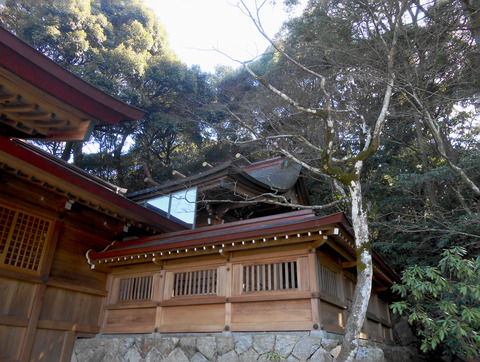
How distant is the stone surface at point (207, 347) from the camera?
6145 mm

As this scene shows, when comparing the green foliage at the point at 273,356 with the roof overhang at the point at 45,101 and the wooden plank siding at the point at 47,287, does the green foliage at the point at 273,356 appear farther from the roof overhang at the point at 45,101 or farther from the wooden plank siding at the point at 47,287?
the roof overhang at the point at 45,101

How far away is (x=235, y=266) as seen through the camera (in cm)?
678

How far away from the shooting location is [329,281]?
676 cm

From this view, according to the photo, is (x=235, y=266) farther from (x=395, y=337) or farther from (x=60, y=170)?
(x=395, y=337)

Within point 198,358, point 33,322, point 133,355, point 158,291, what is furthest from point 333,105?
point 33,322

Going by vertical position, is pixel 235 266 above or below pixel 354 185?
below

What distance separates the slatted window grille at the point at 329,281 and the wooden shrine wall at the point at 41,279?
494 centimetres

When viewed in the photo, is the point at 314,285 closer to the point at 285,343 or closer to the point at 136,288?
the point at 285,343

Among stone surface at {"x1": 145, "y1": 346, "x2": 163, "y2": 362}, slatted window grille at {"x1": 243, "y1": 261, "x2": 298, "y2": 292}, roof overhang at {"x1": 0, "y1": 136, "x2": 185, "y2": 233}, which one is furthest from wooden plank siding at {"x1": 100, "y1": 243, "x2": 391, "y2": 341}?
roof overhang at {"x1": 0, "y1": 136, "x2": 185, "y2": 233}

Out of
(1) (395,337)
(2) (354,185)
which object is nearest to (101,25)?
(2) (354,185)

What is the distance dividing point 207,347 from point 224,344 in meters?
0.34

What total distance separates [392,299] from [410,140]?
23.1 feet

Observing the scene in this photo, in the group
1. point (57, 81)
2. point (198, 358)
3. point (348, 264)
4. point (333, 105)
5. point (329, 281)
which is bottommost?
point (198, 358)

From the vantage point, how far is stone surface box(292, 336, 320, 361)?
17.8 feet
